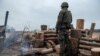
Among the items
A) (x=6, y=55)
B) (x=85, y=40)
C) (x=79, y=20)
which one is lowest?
(x=6, y=55)

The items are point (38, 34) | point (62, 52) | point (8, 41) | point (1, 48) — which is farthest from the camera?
point (8, 41)

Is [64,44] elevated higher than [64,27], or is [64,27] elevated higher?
[64,27]

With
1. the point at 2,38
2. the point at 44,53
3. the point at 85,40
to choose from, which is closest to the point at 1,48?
the point at 2,38

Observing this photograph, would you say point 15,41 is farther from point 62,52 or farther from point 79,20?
point 62,52

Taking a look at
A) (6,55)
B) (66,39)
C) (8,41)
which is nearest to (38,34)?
(6,55)

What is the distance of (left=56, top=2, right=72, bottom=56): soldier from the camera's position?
10.2 metres

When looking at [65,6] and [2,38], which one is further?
[2,38]

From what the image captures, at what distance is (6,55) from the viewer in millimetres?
15266

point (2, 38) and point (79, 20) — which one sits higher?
point (79, 20)

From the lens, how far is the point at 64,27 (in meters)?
10.3

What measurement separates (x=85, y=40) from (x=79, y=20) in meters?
4.02

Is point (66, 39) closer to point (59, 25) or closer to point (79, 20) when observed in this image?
point (59, 25)

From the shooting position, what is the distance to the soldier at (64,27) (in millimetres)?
10172

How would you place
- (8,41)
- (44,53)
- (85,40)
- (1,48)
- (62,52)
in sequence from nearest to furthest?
(62,52) < (85,40) < (44,53) < (1,48) < (8,41)
